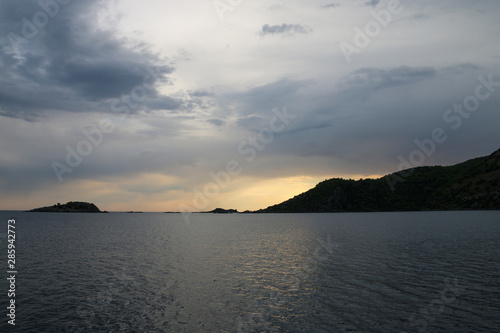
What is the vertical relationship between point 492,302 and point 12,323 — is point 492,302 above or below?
below

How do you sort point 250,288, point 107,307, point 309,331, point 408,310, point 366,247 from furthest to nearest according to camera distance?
point 366,247, point 250,288, point 107,307, point 408,310, point 309,331

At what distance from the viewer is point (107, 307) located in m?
30.4

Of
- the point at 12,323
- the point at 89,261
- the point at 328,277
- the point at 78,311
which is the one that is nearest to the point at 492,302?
the point at 328,277

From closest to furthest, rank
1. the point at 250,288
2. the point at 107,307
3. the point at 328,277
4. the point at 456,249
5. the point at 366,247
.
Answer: the point at 107,307 < the point at 250,288 < the point at 328,277 < the point at 456,249 < the point at 366,247

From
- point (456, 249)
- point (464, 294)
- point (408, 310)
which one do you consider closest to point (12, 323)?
point (408, 310)

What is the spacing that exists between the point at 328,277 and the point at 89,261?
43365 millimetres

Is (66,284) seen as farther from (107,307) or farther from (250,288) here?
(250,288)

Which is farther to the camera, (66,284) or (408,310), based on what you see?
(66,284)

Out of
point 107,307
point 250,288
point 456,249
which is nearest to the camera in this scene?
point 107,307

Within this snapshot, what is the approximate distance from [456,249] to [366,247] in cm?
1752

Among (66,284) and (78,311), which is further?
(66,284)

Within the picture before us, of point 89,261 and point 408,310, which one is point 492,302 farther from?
point 89,261

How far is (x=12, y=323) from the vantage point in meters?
25.6

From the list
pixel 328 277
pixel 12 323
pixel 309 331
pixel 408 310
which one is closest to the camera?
pixel 309 331
